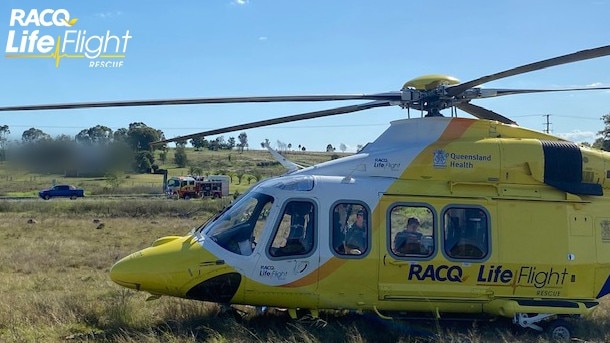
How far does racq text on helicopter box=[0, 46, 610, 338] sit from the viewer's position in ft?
24.4

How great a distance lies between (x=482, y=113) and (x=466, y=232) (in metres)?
2.17

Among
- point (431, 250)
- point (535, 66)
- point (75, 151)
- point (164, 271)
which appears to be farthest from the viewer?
point (75, 151)

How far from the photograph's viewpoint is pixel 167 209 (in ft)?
136

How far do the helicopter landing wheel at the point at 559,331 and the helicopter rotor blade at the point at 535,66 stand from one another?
357cm

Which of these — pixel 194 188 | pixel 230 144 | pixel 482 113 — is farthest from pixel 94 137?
pixel 230 144

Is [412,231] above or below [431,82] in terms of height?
below

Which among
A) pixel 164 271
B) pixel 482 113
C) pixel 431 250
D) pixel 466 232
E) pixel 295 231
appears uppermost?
pixel 482 113

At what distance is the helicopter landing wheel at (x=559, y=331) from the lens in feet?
25.2

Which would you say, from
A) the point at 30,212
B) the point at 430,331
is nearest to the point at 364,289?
the point at 430,331

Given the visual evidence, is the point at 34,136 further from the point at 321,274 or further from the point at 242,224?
the point at 321,274

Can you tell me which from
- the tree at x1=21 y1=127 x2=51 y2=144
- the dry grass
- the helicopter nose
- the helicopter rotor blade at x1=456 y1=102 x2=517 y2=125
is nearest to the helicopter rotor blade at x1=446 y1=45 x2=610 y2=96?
the helicopter rotor blade at x1=456 y1=102 x2=517 y2=125

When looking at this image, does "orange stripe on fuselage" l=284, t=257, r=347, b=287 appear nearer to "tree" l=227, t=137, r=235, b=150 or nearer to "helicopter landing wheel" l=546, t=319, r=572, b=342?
"helicopter landing wheel" l=546, t=319, r=572, b=342

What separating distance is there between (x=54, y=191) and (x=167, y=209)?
22995 millimetres

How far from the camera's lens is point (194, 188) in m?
60.1
